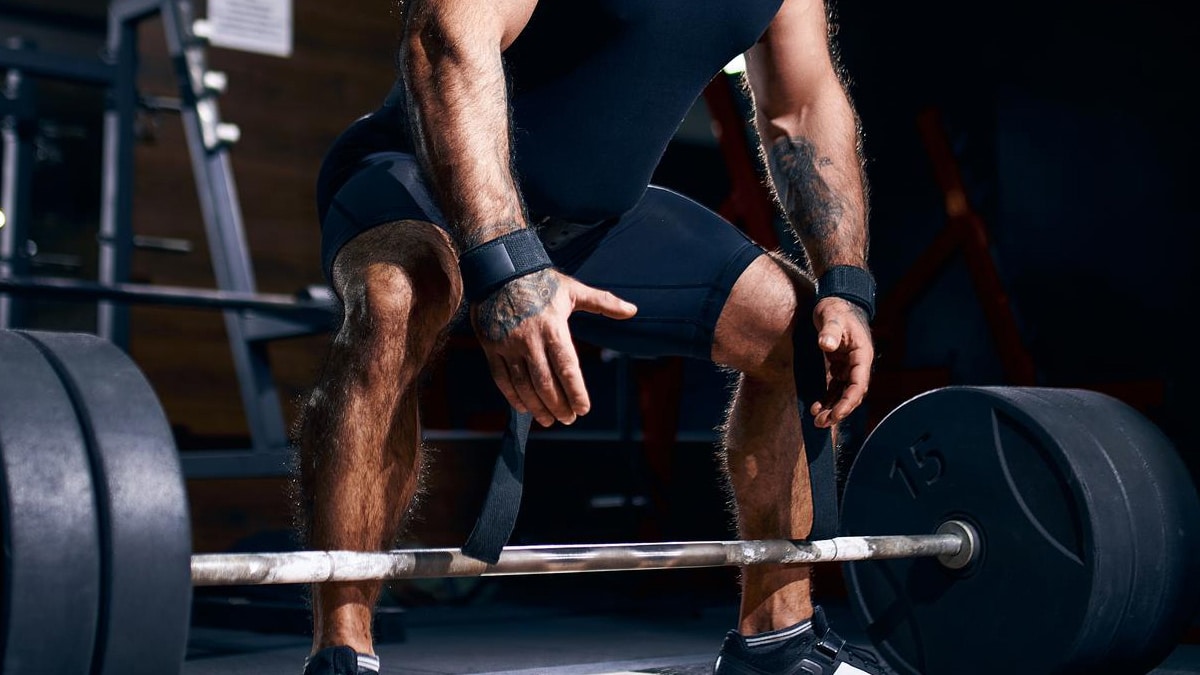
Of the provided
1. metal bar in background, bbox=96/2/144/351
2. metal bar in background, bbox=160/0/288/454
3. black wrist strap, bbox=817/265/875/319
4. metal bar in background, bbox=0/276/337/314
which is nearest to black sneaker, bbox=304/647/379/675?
black wrist strap, bbox=817/265/875/319

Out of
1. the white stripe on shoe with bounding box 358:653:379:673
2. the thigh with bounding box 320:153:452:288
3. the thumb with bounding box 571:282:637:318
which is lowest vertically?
the white stripe on shoe with bounding box 358:653:379:673

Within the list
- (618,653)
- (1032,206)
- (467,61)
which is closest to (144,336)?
(618,653)

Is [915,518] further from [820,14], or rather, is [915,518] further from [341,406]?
[341,406]

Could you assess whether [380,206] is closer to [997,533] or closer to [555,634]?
[997,533]

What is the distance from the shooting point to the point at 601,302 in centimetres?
141

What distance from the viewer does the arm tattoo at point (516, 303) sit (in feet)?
4.54

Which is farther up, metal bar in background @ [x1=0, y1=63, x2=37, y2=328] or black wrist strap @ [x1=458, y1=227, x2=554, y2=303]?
metal bar in background @ [x1=0, y1=63, x2=37, y2=328]

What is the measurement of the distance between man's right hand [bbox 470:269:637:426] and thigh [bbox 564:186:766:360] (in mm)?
403

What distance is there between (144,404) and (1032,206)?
3.02 metres

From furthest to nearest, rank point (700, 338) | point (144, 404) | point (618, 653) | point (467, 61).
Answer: point (618, 653) < point (700, 338) < point (467, 61) < point (144, 404)

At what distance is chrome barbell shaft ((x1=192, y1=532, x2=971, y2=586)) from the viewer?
129 cm

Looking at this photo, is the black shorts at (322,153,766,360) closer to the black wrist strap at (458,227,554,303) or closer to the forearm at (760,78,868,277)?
the forearm at (760,78,868,277)

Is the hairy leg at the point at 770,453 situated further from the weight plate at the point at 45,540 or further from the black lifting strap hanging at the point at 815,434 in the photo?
the weight plate at the point at 45,540

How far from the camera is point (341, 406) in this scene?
1572mm
